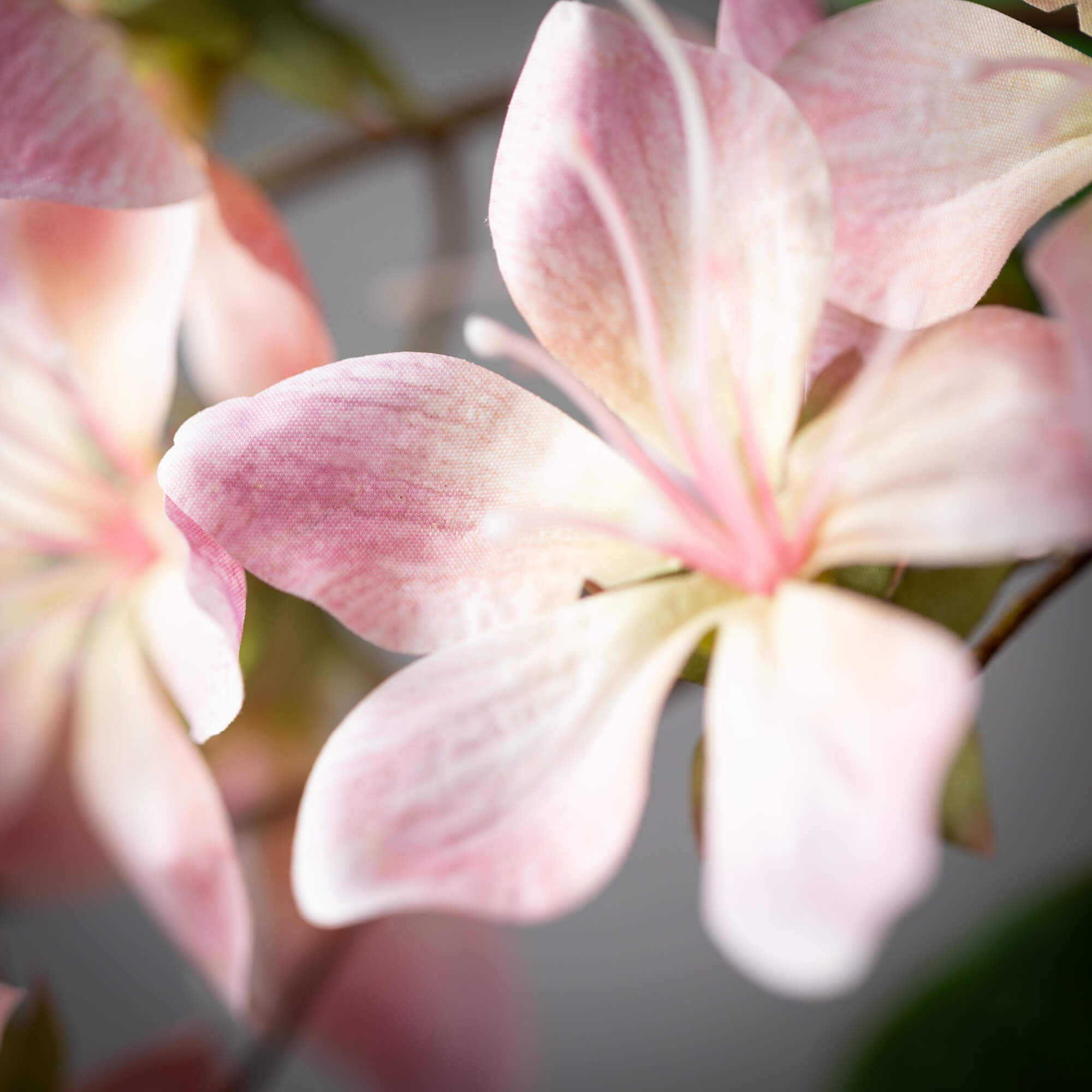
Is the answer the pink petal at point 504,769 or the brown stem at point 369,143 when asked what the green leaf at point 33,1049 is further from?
the brown stem at point 369,143

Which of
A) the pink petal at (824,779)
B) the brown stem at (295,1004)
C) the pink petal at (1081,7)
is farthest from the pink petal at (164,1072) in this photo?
the pink petal at (1081,7)

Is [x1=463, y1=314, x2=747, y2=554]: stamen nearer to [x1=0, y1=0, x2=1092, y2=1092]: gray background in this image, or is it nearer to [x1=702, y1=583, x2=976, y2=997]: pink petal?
[x1=702, y1=583, x2=976, y2=997]: pink petal

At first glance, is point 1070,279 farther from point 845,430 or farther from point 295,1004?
point 295,1004

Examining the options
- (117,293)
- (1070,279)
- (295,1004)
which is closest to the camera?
(1070,279)

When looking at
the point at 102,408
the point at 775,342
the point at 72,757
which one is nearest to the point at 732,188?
the point at 775,342

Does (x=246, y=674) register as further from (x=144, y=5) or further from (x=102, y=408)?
(x=144, y=5)

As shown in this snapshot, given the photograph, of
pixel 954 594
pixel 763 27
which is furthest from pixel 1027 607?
pixel 763 27

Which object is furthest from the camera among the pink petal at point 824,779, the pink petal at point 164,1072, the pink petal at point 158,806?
the pink petal at point 164,1072
